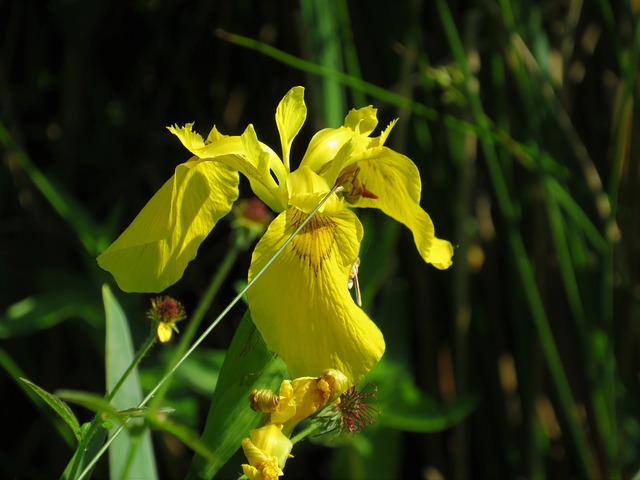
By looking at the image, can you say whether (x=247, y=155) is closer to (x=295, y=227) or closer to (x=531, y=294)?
(x=295, y=227)

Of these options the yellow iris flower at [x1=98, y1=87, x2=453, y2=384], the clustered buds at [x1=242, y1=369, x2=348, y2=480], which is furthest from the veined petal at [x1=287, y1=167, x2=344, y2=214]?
the clustered buds at [x1=242, y1=369, x2=348, y2=480]

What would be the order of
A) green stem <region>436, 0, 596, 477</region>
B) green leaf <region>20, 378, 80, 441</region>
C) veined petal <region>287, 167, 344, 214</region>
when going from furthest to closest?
green stem <region>436, 0, 596, 477</region> < veined petal <region>287, 167, 344, 214</region> < green leaf <region>20, 378, 80, 441</region>

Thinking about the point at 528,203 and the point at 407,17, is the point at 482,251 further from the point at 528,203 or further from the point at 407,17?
the point at 407,17

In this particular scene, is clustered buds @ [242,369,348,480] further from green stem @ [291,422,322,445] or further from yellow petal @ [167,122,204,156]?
yellow petal @ [167,122,204,156]

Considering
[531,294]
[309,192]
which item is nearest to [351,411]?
[309,192]

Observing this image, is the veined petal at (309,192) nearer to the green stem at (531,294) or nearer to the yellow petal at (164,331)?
the yellow petal at (164,331)

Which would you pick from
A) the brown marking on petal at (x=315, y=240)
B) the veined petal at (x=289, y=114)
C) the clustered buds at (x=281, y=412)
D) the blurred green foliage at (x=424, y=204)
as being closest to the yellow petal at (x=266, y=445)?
the clustered buds at (x=281, y=412)
